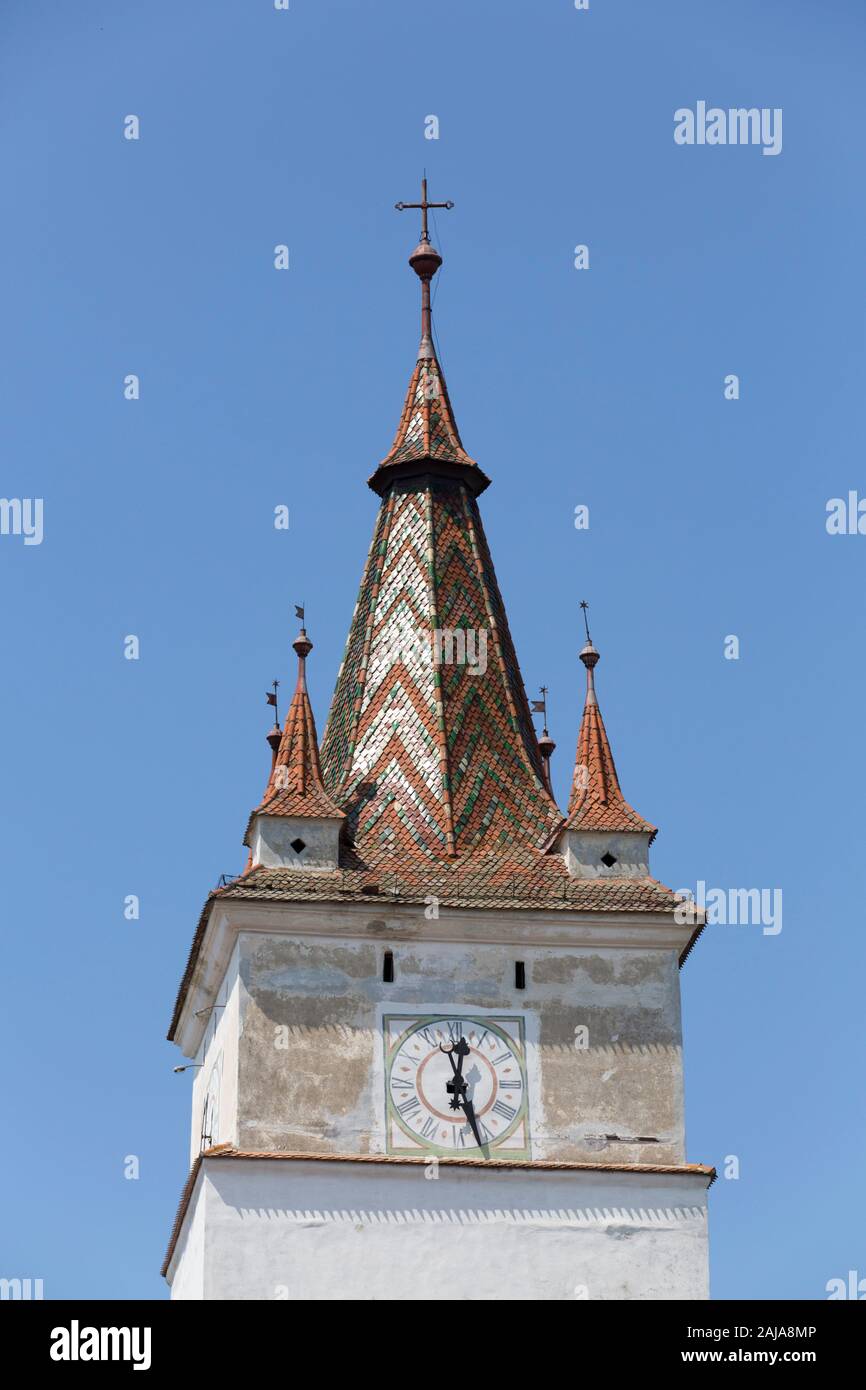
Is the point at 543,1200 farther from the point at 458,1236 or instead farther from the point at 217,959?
the point at 217,959

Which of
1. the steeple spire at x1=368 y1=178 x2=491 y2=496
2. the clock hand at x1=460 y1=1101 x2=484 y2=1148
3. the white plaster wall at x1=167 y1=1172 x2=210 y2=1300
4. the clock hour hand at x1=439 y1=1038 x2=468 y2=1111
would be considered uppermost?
the steeple spire at x1=368 y1=178 x2=491 y2=496

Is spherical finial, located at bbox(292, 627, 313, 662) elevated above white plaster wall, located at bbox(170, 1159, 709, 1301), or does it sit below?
above

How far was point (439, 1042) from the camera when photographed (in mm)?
40250

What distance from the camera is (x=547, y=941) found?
135 feet

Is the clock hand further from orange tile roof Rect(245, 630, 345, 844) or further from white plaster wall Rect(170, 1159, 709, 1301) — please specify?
orange tile roof Rect(245, 630, 345, 844)

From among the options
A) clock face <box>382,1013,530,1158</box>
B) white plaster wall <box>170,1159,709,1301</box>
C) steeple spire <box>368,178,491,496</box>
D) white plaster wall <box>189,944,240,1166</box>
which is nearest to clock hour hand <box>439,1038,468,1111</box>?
clock face <box>382,1013,530,1158</box>

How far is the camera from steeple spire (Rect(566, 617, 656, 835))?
138ft

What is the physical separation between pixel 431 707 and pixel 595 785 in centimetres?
238

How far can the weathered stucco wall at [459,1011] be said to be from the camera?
A: 39844mm

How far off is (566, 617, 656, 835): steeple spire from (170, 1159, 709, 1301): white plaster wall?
4272 mm

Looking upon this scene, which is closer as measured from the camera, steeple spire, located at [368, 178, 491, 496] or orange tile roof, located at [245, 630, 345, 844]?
orange tile roof, located at [245, 630, 345, 844]

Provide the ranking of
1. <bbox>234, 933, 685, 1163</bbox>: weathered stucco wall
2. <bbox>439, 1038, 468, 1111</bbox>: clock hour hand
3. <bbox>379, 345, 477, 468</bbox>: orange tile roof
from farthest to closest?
<bbox>379, 345, 477, 468</bbox>: orange tile roof
<bbox>439, 1038, 468, 1111</bbox>: clock hour hand
<bbox>234, 933, 685, 1163</bbox>: weathered stucco wall

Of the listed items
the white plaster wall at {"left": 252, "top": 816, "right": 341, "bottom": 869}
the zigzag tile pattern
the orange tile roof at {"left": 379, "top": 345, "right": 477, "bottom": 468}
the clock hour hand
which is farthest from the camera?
the orange tile roof at {"left": 379, "top": 345, "right": 477, "bottom": 468}
